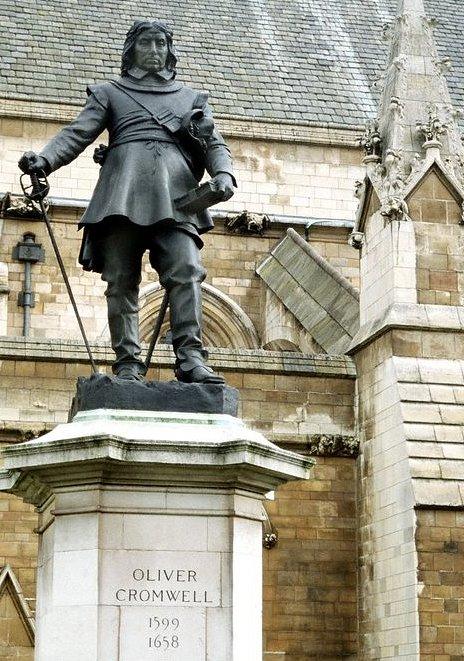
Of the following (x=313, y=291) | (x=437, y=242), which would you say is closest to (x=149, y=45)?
(x=437, y=242)

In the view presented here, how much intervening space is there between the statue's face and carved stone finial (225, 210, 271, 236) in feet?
45.5

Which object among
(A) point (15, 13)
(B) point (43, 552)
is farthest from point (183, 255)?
(A) point (15, 13)

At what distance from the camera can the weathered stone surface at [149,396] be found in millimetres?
9148

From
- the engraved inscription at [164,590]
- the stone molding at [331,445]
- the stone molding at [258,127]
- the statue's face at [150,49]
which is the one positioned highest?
the stone molding at [258,127]

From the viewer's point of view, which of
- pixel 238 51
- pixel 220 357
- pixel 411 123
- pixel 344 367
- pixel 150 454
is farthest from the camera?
pixel 238 51

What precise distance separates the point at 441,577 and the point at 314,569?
222 cm

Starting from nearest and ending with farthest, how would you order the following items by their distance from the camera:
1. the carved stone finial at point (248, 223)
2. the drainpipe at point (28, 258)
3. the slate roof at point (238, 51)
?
the drainpipe at point (28, 258) < the carved stone finial at point (248, 223) < the slate roof at point (238, 51)

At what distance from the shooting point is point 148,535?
8.86 m

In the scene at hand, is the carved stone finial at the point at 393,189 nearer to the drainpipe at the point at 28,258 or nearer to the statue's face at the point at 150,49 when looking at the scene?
the drainpipe at the point at 28,258

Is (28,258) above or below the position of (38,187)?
above

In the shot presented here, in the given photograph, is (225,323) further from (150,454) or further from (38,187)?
(150,454)

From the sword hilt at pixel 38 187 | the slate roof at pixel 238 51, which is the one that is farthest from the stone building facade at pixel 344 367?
the sword hilt at pixel 38 187

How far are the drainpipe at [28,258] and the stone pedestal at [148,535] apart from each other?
13632 mm

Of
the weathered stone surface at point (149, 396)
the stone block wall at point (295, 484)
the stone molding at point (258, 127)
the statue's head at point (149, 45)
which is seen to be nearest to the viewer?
the weathered stone surface at point (149, 396)
